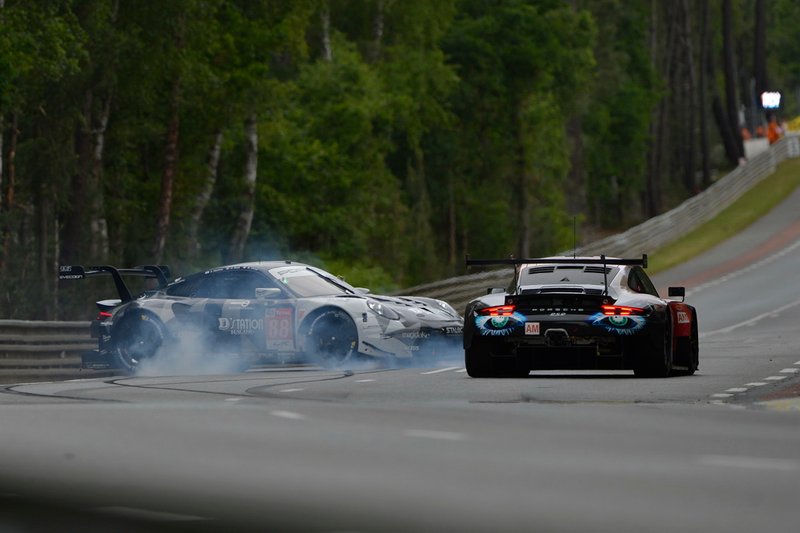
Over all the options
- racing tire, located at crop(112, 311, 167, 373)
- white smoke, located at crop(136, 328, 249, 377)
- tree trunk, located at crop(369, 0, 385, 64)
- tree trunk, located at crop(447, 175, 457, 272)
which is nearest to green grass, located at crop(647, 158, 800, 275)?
tree trunk, located at crop(447, 175, 457, 272)

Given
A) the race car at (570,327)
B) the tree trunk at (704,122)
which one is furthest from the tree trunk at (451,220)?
the race car at (570,327)

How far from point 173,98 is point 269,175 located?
19.5 meters

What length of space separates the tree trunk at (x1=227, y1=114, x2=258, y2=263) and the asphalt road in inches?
1644

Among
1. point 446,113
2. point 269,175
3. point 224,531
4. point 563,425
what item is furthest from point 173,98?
point 224,531

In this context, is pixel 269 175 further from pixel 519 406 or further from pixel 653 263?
pixel 519 406

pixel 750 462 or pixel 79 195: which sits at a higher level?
pixel 79 195

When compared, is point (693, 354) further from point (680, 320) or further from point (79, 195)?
point (79, 195)

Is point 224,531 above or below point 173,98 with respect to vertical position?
below

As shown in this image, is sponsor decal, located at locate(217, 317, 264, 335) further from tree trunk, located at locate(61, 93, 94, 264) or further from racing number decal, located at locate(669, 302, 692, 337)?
tree trunk, located at locate(61, 93, 94, 264)

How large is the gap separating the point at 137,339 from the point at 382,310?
9.69 ft

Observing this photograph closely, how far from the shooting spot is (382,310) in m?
22.5

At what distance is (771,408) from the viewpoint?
13992 millimetres

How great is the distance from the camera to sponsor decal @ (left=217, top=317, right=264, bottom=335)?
22.4m

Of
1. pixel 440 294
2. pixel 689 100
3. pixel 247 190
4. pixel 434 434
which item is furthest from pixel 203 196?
pixel 434 434
